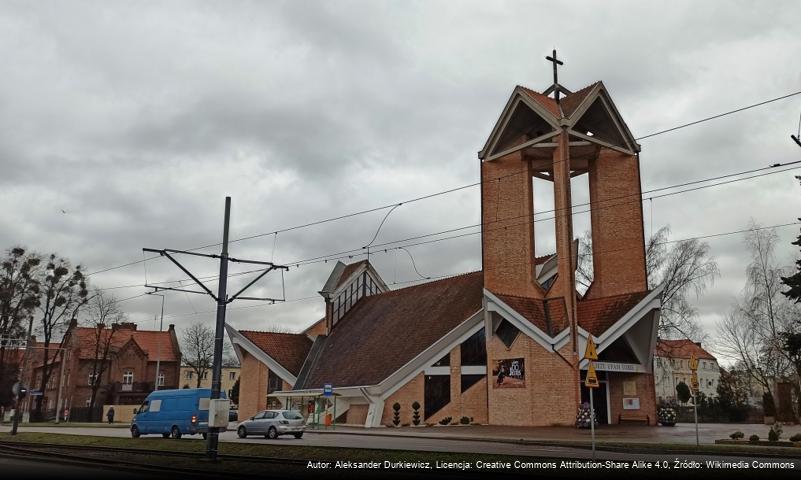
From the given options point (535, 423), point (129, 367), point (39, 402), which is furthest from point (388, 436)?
point (129, 367)

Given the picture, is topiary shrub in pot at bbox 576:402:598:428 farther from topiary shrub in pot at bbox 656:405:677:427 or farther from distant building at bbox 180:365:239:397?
distant building at bbox 180:365:239:397

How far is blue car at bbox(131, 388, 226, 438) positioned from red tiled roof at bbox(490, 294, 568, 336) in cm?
1547

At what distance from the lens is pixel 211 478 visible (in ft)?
49.8

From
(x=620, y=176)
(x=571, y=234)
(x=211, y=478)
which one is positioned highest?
(x=620, y=176)

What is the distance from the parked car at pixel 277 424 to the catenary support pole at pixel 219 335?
35.9 ft

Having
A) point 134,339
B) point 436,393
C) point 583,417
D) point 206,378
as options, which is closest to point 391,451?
point 583,417

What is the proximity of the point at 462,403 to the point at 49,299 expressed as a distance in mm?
35039

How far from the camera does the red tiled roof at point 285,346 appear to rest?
161ft

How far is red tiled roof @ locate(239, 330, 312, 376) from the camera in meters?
49.1

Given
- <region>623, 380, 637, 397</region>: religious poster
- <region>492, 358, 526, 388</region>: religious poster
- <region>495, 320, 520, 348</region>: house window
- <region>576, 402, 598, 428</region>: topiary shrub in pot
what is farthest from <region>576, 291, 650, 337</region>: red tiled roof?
<region>623, 380, 637, 397</region>: religious poster

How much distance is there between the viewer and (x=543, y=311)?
36.1m

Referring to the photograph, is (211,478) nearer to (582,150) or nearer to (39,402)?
(582,150)

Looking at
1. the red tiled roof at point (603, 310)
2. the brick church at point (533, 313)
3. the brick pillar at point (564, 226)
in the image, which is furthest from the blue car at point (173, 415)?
the red tiled roof at point (603, 310)

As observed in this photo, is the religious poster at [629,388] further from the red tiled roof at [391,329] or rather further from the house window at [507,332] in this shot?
the red tiled roof at [391,329]
